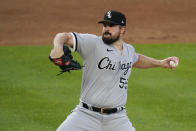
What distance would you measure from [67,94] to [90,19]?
285 inches

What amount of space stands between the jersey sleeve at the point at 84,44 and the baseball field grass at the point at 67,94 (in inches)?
122

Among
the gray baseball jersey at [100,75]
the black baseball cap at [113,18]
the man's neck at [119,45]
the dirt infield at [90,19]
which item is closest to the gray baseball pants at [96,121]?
the gray baseball jersey at [100,75]

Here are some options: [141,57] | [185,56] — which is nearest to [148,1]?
[185,56]

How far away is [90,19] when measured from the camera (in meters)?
18.3

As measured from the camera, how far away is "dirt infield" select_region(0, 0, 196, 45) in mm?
16609

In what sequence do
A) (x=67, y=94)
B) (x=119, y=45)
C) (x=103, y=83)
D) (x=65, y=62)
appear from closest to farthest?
(x=65, y=62) → (x=103, y=83) → (x=119, y=45) → (x=67, y=94)

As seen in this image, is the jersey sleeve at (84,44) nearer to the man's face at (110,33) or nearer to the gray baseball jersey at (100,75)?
the gray baseball jersey at (100,75)

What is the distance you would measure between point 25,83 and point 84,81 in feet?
18.2

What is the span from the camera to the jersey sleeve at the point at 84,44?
635 centimetres

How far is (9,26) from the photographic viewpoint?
17578 millimetres

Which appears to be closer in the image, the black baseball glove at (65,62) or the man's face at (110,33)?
the black baseball glove at (65,62)

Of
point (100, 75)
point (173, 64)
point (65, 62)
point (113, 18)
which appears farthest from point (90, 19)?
point (65, 62)

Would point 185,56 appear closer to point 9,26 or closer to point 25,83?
point 25,83

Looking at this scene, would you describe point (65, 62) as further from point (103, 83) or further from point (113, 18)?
point (113, 18)
